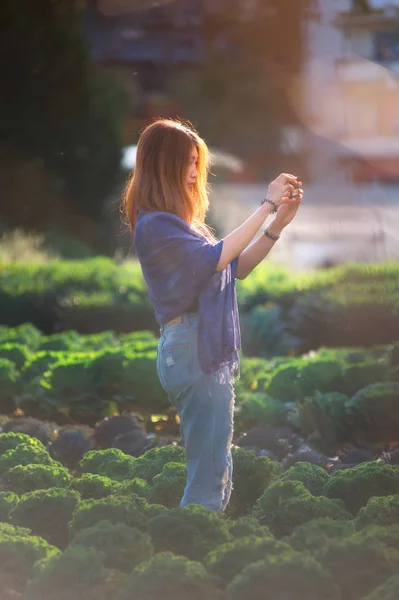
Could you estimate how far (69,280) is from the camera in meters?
8.02

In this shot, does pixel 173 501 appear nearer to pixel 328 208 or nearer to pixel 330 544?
pixel 330 544

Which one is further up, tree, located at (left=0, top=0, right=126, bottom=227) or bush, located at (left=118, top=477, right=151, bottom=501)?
tree, located at (left=0, top=0, right=126, bottom=227)

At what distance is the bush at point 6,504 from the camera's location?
3.08 m

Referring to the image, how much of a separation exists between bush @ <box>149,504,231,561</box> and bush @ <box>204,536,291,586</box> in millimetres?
151

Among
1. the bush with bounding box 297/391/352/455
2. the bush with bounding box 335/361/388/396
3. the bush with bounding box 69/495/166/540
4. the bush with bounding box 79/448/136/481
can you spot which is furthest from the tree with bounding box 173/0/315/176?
the bush with bounding box 69/495/166/540

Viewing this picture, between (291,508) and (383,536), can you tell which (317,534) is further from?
(291,508)

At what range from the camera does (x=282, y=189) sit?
9.06 feet

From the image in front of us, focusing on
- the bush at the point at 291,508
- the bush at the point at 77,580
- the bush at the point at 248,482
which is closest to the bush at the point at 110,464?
the bush at the point at 248,482

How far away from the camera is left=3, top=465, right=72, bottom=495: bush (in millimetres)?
3316

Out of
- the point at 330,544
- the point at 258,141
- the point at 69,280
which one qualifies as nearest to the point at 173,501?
the point at 330,544

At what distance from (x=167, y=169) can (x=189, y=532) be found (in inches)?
36.5

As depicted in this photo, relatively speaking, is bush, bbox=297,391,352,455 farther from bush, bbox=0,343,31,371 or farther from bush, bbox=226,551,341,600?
bush, bbox=226,551,341,600

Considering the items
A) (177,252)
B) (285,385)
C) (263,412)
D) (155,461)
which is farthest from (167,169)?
(285,385)

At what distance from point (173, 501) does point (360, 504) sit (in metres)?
0.55
